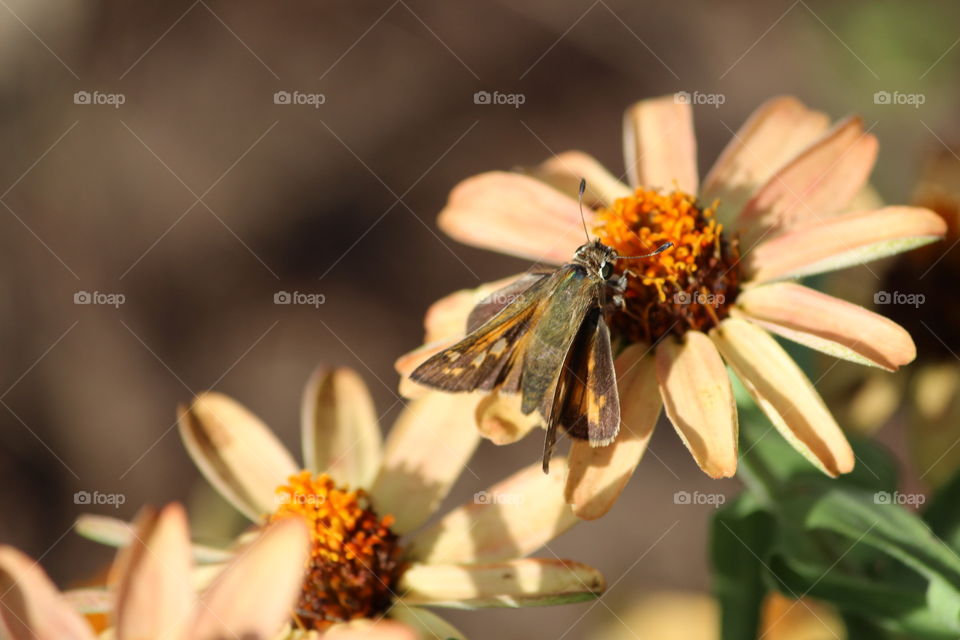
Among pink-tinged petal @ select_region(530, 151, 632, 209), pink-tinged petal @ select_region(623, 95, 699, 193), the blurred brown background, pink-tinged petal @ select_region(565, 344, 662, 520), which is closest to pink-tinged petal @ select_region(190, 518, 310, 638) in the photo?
pink-tinged petal @ select_region(565, 344, 662, 520)

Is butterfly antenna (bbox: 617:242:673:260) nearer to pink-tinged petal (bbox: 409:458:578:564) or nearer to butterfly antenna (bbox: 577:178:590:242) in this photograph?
butterfly antenna (bbox: 577:178:590:242)

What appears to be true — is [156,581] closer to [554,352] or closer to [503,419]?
[503,419]

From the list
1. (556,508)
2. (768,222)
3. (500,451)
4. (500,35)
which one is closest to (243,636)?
(556,508)

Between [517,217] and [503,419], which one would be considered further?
[517,217]

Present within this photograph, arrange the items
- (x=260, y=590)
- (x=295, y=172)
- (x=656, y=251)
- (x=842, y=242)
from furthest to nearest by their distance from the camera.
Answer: (x=295, y=172), (x=656, y=251), (x=842, y=242), (x=260, y=590)

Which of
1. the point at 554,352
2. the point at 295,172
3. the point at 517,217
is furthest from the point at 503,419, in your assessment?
the point at 295,172

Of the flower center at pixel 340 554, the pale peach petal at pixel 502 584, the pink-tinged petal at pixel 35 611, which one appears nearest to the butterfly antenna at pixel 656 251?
the pale peach petal at pixel 502 584

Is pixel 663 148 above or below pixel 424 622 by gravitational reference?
above

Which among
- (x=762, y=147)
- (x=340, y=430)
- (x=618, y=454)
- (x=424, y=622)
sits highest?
(x=762, y=147)

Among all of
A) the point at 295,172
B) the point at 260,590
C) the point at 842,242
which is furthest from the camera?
the point at 295,172

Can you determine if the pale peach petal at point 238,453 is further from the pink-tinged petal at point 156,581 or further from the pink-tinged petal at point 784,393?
the pink-tinged petal at point 784,393
